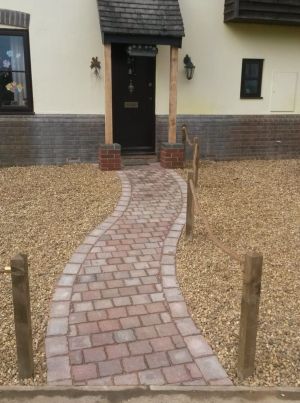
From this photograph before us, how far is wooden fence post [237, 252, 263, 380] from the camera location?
104 inches

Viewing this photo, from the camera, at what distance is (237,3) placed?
29.2ft

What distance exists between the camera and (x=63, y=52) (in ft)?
28.9

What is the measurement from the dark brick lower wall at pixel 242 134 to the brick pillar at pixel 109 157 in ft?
5.01

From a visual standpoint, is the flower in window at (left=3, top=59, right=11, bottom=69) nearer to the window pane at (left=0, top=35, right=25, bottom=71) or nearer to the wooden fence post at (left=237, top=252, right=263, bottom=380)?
the window pane at (left=0, top=35, right=25, bottom=71)

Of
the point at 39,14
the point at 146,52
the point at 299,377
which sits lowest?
the point at 299,377

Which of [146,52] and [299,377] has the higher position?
[146,52]

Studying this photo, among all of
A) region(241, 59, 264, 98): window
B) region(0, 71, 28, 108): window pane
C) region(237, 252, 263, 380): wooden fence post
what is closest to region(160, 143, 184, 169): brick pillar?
region(241, 59, 264, 98): window

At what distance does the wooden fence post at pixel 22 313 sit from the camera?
102 inches

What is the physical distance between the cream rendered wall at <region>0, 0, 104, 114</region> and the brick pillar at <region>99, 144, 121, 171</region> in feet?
4.08

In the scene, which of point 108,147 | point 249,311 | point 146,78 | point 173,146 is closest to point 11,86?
point 108,147

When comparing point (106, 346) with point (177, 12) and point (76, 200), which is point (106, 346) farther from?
point (177, 12)

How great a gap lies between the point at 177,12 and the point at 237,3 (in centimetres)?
134

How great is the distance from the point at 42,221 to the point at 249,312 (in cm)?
372

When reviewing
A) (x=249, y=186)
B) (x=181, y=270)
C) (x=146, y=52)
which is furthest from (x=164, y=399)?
(x=146, y=52)
